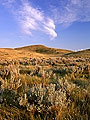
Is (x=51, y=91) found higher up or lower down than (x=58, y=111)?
higher up

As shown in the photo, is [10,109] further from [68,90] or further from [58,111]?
[68,90]

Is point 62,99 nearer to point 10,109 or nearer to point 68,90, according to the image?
point 68,90

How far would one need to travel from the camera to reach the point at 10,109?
2.63m

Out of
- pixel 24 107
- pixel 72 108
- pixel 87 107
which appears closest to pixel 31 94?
pixel 24 107

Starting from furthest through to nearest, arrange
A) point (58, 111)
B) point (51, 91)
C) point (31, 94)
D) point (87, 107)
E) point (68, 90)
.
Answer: point (68, 90), point (31, 94), point (51, 91), point (87, 107), point (58, 111)

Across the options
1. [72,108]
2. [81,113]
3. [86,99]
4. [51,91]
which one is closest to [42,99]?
[51,91]

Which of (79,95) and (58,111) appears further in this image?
(79,95)

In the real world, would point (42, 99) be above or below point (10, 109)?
above

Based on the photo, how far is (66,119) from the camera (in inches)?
86.7

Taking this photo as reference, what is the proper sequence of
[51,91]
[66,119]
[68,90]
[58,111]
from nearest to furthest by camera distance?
[66,119]
[58,111]
[51,91]
[68,90]

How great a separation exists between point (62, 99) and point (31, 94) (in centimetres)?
72

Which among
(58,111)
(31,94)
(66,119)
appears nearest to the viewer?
(66,119)

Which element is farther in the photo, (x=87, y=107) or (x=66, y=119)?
(x=87, y=107)

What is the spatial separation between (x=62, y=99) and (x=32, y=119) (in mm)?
796
